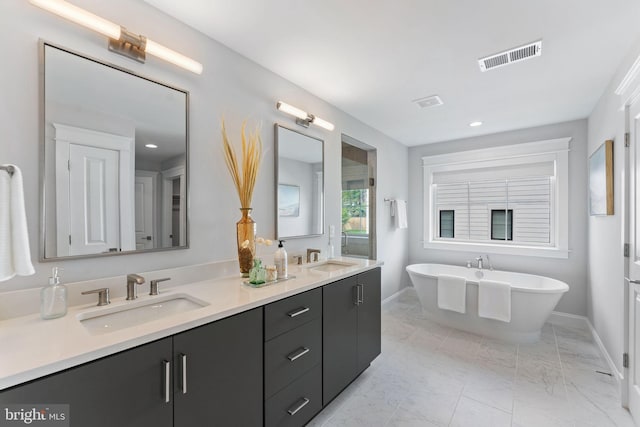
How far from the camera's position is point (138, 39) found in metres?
1.43

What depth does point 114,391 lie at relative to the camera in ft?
3.01

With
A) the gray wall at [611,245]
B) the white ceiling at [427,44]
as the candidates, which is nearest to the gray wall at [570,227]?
the gray wall at [611,245]

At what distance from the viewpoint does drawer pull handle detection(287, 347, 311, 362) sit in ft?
5.10

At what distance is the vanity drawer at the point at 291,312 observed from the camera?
1435 millimetres

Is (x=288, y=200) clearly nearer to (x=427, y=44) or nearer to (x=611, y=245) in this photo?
(x=427, y=44)

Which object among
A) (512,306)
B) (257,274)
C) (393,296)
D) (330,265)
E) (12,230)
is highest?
(12,230)

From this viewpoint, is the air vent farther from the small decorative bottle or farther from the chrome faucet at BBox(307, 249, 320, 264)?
the small decorative bottle

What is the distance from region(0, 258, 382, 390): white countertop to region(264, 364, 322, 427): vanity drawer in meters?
0.52

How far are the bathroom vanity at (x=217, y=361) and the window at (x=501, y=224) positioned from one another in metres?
2.90

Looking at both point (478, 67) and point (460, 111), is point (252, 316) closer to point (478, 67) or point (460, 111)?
point (478, 67)

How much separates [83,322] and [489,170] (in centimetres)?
456

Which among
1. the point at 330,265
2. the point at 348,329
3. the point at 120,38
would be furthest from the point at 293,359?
the point at 120,38

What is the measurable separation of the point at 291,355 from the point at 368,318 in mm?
910

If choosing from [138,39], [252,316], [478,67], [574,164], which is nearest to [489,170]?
[574,164]
